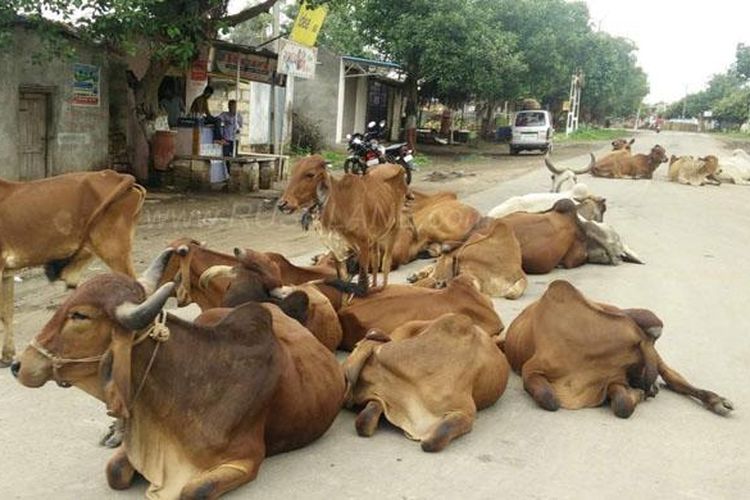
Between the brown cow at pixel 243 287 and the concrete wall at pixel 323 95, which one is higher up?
the concrete wall at pixel 323 95

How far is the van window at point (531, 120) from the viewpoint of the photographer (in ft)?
103

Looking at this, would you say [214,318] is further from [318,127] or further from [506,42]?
[506,42]

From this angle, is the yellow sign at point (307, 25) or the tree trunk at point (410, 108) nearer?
the yellow sign at point (307, 25)

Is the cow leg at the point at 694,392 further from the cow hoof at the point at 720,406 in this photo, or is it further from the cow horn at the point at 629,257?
the cow horn at the point at 629,257

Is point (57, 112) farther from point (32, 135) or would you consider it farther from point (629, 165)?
point (629, 165)

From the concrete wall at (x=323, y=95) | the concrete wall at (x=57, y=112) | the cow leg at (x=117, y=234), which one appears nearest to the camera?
the cow leg at (x=117, y=234)

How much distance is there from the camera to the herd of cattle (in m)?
3.18

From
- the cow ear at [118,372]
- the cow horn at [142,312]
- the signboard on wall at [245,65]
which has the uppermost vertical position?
the signboard on wall at [245,65]

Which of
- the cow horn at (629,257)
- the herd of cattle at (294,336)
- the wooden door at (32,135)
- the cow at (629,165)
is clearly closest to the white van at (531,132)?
the cow at (629,165)

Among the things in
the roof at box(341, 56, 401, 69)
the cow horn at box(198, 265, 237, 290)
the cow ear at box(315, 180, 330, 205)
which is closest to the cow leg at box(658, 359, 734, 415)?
the cow horn at box(198, 265, 237, 290)

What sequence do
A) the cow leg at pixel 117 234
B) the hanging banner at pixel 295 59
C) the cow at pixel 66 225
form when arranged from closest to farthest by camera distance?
the cow at pixel 66 225 → the cow leg at pixel 117 234 → the hanging banner at pixel 295 59

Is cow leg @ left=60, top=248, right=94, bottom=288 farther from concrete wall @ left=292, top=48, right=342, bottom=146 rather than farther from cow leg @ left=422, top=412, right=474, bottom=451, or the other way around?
concrete wall @ left=292, top=48, right=342, bottom=146

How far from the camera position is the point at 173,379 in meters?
3.27

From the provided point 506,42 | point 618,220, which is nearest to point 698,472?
point 618,220
